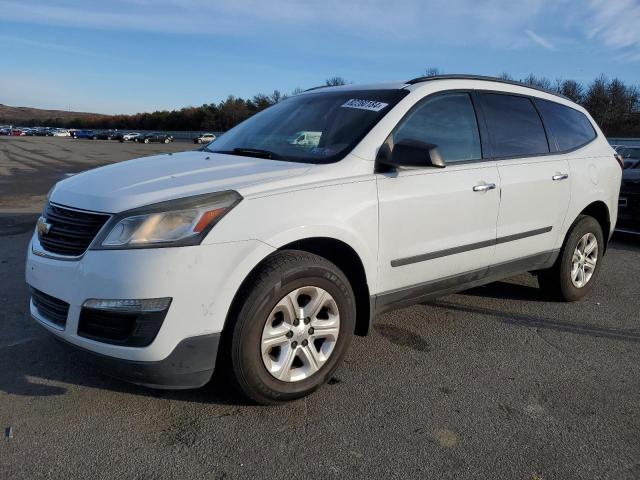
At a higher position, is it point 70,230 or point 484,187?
point 484,187

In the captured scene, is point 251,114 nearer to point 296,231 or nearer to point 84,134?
point 296,231

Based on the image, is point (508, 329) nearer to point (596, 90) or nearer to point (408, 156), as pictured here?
point (408, 156)

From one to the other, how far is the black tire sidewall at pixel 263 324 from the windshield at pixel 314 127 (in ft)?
2.47

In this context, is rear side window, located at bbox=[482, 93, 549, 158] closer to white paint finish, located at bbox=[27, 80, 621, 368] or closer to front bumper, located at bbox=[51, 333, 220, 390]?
white paint finish, located at bbox=[27, 80, 621, 368]

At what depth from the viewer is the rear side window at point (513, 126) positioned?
3979 millimetres

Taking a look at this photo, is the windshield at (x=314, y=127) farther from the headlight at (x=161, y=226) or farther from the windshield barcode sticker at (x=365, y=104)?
the headlight at (x=161, y=226)

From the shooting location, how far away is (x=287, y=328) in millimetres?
2869

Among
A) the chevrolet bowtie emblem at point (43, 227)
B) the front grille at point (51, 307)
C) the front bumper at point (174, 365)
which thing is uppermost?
the chevrolet bowtie emblem at point (43, 227)

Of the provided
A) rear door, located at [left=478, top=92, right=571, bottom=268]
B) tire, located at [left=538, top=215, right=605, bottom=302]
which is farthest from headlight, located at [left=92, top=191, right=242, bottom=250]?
tire, located at [left=538, top=215, right=605, bottom=302]

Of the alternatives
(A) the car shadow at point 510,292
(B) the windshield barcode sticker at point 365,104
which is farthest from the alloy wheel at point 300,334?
(A) the car shadow at point 510,292

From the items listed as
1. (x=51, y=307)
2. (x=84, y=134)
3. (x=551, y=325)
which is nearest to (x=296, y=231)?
(x=51, y=307)

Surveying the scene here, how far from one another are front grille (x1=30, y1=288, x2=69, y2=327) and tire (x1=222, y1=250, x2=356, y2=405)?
2.75ft

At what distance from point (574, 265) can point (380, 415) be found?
289 cm

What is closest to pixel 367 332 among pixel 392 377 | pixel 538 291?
pixel 392 377
